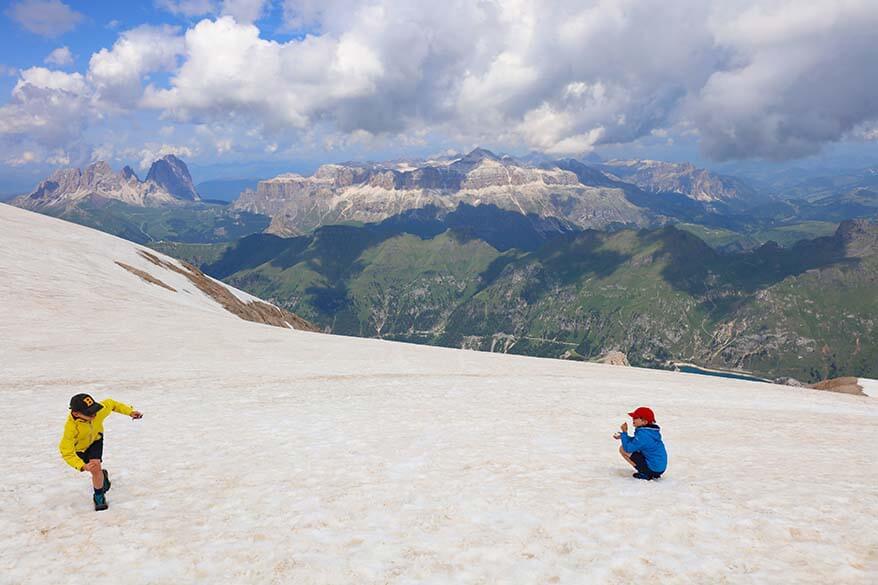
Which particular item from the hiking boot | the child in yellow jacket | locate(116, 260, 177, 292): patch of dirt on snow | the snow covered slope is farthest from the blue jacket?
locate(116, 260, 177, 292): patch of dirt on snow

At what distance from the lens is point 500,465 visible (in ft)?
56.1

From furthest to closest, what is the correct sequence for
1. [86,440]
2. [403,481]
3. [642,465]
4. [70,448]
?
[642,465] < [403,481] < [86,440] < [70,448]

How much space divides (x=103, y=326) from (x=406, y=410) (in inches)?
1195

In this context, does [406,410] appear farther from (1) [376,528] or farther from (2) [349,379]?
(1) [376,528]

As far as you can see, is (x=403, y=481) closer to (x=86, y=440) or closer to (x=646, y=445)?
(x=646, y=445)

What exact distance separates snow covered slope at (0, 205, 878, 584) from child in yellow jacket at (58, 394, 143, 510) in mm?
782

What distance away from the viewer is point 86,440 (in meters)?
13.6

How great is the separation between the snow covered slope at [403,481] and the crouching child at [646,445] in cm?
68

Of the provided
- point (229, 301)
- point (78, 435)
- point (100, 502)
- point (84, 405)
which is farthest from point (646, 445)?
point (229, 301)

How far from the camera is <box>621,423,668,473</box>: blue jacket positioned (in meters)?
15.2

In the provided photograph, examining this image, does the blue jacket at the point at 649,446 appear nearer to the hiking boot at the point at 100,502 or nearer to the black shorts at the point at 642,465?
the black shorts at the point at 642,465

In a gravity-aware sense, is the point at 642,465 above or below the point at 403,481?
above

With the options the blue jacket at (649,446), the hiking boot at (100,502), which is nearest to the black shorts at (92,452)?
the hiking boot at (100,502)

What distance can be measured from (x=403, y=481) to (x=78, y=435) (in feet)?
29.9
